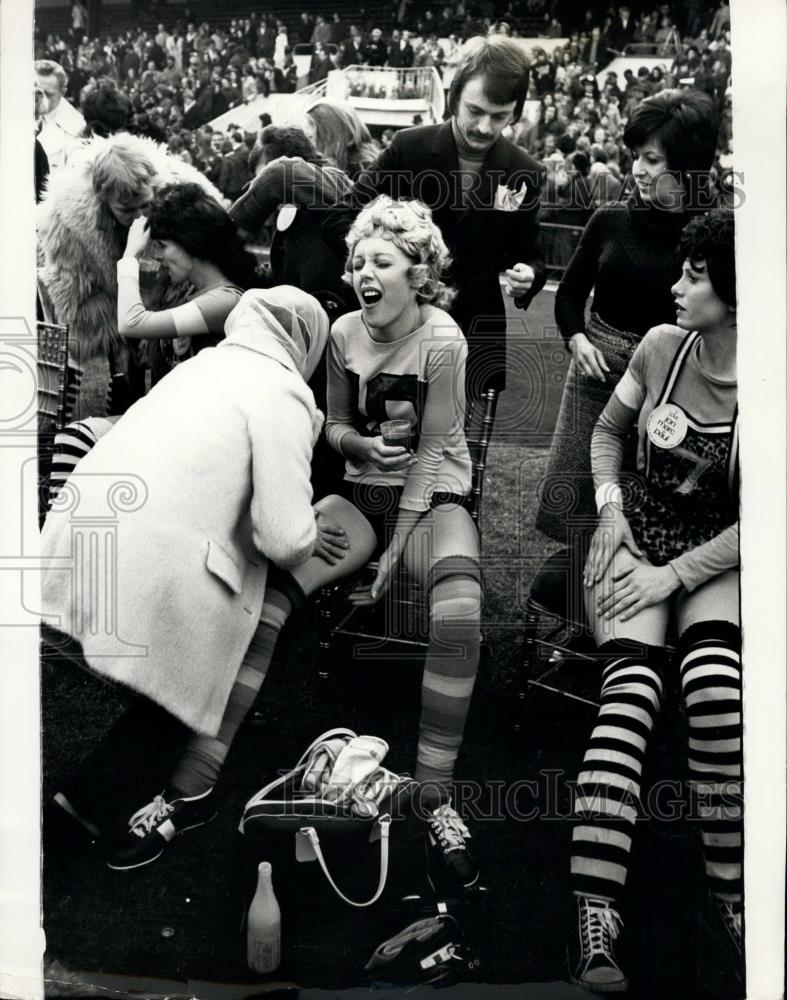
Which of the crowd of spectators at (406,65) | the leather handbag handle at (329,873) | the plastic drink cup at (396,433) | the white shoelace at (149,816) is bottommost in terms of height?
the leather handbag handle at (329,873)

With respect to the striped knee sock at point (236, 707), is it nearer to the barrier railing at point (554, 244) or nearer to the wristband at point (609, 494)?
the wristband at point (609, 494)

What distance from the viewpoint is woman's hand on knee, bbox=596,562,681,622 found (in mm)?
3760

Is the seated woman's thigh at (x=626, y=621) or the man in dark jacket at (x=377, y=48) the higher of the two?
the man in dark jacket at (x=377, y=48)

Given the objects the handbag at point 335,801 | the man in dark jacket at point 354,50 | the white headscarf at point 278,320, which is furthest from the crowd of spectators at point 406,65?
the handbag at point 335,801

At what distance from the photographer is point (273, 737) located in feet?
12.6

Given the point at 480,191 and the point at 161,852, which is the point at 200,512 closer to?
the point at 161,852

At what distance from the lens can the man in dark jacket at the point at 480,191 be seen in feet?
12.4

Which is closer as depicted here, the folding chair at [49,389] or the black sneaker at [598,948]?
the black sneaker at [598,948]

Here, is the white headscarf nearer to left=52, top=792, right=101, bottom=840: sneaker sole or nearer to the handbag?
the handbag

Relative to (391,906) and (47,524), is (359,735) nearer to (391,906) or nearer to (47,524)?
(391,906)

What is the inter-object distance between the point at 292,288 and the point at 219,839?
6.05ft

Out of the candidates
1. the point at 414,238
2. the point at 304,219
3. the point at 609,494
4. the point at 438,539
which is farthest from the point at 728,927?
the point at 304,219

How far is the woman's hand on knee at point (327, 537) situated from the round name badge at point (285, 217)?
3.11 ft

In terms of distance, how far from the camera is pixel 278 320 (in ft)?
12.4
